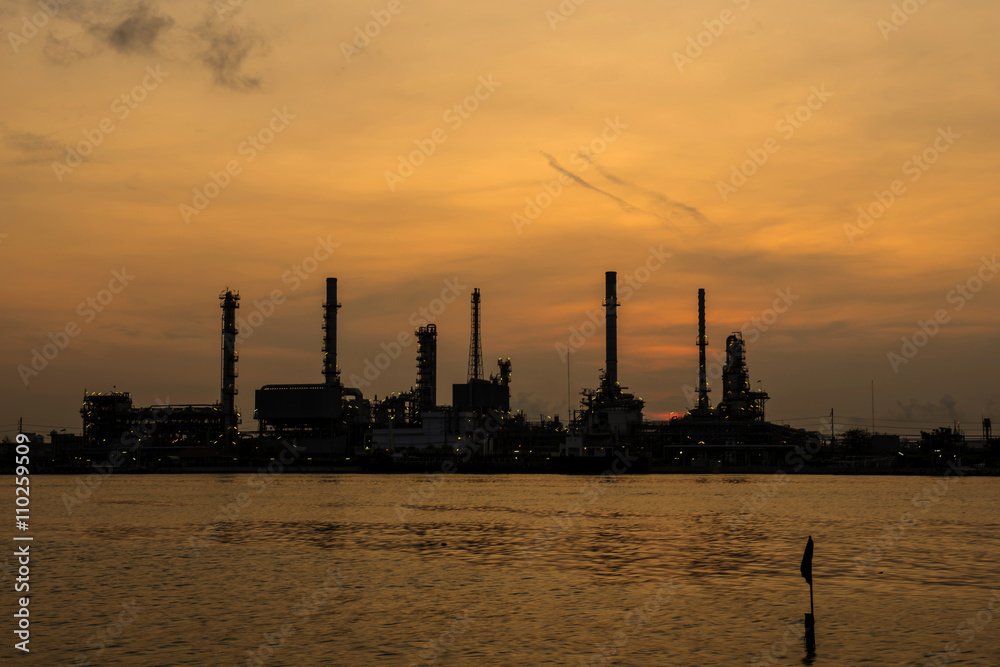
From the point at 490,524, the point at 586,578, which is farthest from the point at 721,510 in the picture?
the point at 586,578

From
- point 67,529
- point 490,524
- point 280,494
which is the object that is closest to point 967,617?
point 490,524

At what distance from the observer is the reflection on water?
29234 millimetres

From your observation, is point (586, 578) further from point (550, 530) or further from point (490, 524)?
point (490, 524)

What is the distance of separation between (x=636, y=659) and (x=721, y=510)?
64690 millimetres

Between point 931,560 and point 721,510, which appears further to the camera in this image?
point 721,510

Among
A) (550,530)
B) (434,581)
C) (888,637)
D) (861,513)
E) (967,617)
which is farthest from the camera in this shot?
(861,513)

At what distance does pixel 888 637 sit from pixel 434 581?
19.7m

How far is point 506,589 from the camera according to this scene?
133 ft

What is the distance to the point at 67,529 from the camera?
68750mm

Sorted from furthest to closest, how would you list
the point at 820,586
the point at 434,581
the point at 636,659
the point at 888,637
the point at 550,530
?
the point at 550,530 < the point at 434,581 < the point at 820,586 < the point at 888,637 < the point at 636,659

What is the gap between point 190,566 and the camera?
48062 millimetres

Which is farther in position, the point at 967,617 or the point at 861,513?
the point at 861,513

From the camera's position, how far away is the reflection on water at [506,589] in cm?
2923

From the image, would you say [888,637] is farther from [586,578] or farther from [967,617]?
[586,578]
